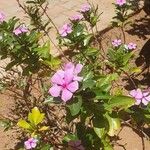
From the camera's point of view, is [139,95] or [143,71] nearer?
[139,95]

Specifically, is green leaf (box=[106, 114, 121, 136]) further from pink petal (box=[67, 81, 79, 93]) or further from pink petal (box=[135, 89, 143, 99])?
pink petal (box=[67, 81, 79, 93])

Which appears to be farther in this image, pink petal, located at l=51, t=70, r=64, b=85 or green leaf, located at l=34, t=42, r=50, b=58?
green leaf, located at l=34, t=42, r=50, b=58

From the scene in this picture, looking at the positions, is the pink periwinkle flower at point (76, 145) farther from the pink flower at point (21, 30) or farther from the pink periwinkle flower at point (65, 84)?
the pink flower at point (21, 30)

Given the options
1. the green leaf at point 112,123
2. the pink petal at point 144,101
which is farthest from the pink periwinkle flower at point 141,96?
the green leaf at point 112,123

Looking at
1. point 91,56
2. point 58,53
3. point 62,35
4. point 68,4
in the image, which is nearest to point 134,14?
point 68,4

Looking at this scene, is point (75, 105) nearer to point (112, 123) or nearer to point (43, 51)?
point (112, 123)

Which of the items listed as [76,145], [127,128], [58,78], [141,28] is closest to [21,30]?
[76,145]

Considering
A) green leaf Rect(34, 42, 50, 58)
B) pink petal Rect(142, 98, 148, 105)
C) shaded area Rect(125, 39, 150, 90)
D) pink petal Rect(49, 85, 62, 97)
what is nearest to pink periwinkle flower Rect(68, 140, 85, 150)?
pink petal Rect(142, 98, 148, 105)
